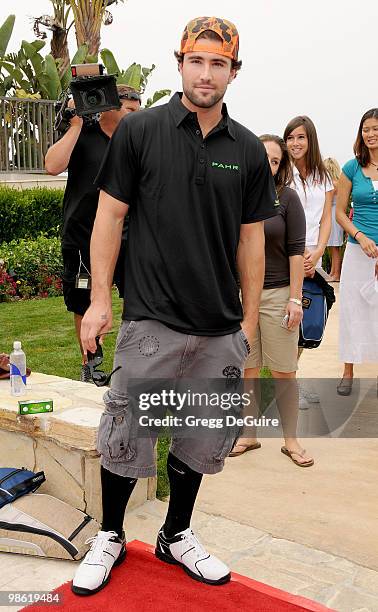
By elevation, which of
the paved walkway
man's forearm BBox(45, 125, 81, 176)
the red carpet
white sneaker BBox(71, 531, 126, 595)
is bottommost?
the paved walkway

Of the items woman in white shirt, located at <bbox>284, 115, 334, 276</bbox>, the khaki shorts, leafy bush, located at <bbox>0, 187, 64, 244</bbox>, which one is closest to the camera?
the khaki shorts

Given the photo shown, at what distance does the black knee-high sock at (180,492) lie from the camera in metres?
2.98

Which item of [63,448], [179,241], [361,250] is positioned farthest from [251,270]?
[361,250]

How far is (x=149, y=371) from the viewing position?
274 cm

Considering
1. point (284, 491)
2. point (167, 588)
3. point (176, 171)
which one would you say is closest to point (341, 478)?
point (284, 491)

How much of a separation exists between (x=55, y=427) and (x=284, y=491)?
147 centimetres

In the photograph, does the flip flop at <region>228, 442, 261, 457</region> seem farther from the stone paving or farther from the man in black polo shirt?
the man in black polo shirt

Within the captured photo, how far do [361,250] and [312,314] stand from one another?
107 cm

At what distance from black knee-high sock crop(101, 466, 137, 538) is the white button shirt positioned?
2.96m

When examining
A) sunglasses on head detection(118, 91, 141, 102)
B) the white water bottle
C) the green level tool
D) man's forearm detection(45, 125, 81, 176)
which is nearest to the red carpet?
the green level tool

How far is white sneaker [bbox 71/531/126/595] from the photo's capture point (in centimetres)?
283

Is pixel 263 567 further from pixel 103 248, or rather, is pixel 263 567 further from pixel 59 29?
pixel 59 29

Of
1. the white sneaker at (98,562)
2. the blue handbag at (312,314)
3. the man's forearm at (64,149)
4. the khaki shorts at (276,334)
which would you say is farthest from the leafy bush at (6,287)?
the white sneaker at (98,562)

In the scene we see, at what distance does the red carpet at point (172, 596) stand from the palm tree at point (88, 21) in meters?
20.1
